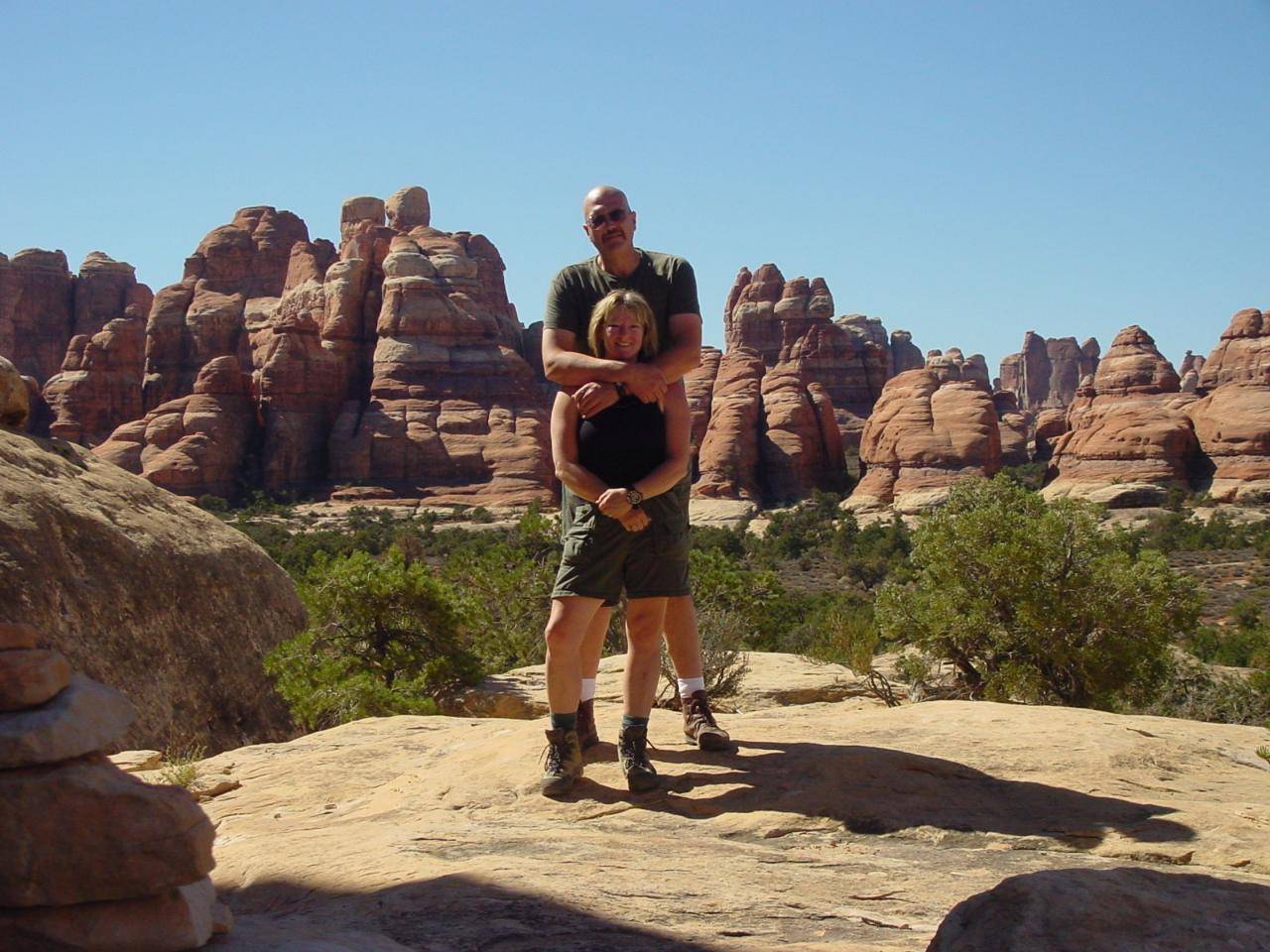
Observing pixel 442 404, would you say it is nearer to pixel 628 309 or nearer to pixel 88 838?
pixel 628 309

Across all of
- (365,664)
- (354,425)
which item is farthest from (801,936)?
(354,425)

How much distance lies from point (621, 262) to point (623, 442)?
2.35 feet

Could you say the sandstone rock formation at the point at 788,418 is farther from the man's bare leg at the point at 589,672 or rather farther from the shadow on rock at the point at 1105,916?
the shadow on rock at the point at 1105,916

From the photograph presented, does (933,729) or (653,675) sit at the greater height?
(653,675)

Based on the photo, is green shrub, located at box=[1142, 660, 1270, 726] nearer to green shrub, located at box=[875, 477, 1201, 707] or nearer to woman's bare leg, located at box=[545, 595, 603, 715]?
green shrub, located at box=[875, 477, 1201, 707]

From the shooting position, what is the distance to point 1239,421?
45.7 m

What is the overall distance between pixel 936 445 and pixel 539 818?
154ft

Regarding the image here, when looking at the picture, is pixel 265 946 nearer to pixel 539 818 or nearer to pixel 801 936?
pixel 801 936

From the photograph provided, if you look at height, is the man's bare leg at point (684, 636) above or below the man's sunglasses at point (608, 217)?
below

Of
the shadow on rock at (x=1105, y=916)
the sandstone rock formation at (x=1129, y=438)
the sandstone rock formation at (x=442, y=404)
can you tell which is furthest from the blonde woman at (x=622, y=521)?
the sandstone rock formation at (x=442, y=404)

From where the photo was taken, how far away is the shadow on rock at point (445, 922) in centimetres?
248

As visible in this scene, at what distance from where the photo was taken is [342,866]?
324 cm

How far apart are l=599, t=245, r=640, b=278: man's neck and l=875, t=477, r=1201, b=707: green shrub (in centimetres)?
528

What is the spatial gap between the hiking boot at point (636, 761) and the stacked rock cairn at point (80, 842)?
1.72m
